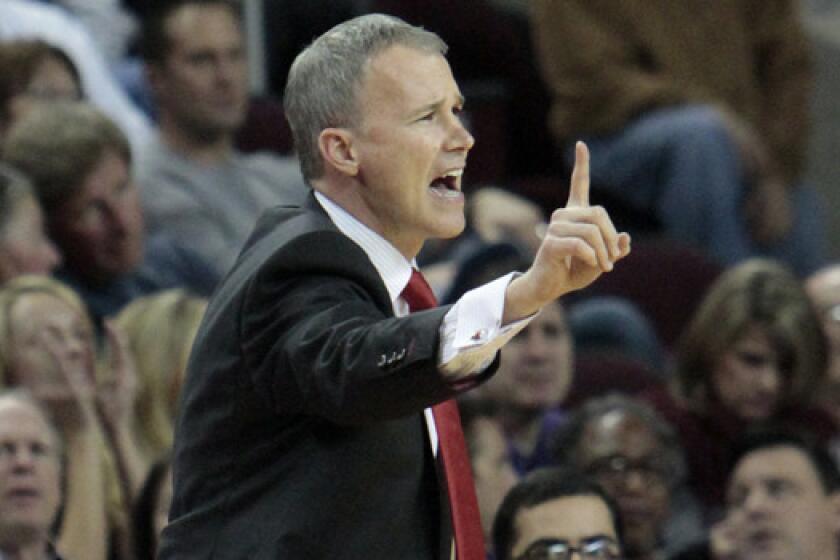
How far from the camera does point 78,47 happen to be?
234 inches

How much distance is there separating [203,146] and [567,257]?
3.55m

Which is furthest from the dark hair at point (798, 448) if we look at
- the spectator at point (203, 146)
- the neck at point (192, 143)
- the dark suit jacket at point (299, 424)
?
the dark suit jacket at point (299, 424)

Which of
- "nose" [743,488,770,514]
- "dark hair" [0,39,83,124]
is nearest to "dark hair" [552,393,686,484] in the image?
"nose" [743,488,770,514]

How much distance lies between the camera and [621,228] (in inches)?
256

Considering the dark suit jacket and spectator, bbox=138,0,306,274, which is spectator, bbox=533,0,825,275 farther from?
the dark suit jacket

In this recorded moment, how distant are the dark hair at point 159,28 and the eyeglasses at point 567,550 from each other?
251 centimetres

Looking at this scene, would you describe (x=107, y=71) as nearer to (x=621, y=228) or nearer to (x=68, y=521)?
(x=621, y=228)

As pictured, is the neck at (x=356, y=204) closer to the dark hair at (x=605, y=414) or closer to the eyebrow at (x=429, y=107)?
the eyebrow at (x=429, y=107)

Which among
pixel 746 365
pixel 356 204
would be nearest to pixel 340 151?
pixel 356 204

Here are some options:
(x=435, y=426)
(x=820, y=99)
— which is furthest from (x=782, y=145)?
(x=435, y=426)

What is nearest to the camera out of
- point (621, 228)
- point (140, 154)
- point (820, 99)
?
point (140, 154)

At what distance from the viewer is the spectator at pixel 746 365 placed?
4883 millimetres

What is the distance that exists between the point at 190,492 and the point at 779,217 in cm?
453

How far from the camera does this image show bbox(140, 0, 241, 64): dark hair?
18.2ft
